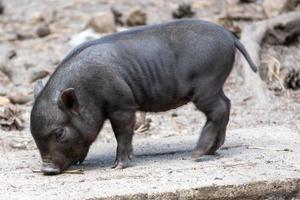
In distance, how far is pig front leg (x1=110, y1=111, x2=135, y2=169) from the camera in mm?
5309

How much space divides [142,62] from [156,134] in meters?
1.91

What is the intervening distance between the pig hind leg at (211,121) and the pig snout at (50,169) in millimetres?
890

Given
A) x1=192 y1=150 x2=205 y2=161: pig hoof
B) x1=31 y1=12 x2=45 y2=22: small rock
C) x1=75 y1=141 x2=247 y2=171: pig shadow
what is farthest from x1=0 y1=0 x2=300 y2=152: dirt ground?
x1=192 y1=150 x2=205 y2=161: pig hoof

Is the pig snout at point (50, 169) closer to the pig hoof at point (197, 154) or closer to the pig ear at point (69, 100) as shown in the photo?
the pig ear at point (69, 100)

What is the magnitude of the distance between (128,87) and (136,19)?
16.1 ft

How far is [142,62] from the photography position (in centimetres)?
544

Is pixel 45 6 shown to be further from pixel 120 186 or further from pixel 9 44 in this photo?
pixel 120 186

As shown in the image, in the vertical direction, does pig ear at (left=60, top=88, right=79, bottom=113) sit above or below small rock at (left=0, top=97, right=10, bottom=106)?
above

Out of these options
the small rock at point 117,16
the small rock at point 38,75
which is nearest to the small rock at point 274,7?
the small rock at point 117,16

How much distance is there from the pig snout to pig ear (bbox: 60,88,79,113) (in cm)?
35

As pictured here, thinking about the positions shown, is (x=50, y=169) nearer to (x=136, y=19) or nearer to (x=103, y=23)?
(x=103, y=23)

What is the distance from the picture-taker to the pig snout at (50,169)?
5184mm

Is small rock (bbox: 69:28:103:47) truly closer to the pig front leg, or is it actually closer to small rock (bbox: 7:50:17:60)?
small rock (bbox: 7:50:17:60)

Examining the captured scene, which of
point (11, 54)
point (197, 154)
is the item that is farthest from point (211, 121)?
point (11, 54)
